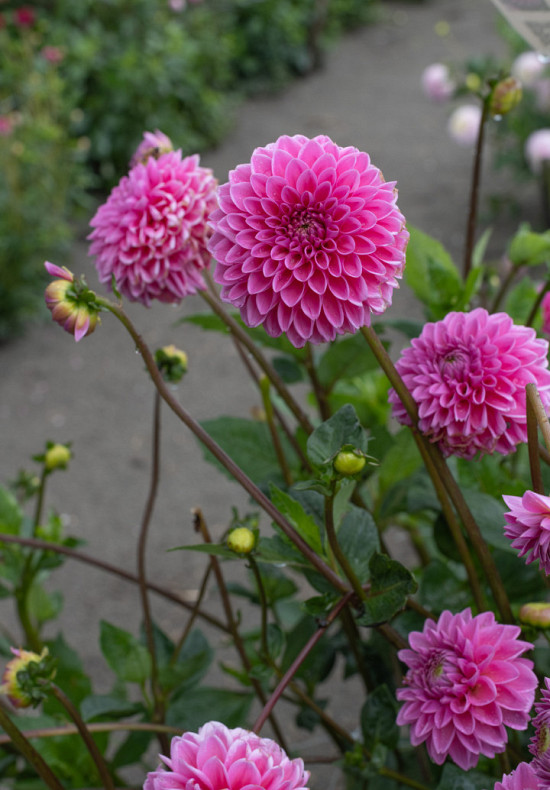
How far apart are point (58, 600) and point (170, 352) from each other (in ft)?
1.56

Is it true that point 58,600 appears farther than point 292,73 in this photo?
No

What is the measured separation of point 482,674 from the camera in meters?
0.50

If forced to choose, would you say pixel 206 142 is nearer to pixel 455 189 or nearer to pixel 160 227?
pixel 455 189

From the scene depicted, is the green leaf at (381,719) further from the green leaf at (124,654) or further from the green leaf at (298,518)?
the green leaf at (124,654)

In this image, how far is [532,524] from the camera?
0.43 meters

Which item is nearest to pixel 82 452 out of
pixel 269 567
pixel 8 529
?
pixel 8 529

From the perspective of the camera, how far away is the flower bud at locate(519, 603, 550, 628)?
1.75 ft

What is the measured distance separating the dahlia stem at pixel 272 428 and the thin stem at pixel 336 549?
0.18 metres

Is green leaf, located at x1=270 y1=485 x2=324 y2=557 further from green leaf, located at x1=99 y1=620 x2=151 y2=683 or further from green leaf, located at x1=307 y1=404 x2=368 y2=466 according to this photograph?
green leaf, located at x1=99 y1=620 x2=151 y2=683

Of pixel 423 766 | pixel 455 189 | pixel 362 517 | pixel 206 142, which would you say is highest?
pixel 206 142

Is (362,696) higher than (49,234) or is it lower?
lower

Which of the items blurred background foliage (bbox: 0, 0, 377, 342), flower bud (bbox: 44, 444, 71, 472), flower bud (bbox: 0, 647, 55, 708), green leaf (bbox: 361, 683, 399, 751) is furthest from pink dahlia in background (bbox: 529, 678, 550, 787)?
blurred background foliage (bbox: 0, 0, 377, 342)

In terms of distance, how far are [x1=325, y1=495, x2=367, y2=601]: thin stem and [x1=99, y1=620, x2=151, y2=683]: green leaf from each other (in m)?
0.33

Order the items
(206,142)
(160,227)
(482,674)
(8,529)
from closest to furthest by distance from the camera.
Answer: (482,674) → (160,227) → (8,529) → (206,142)
